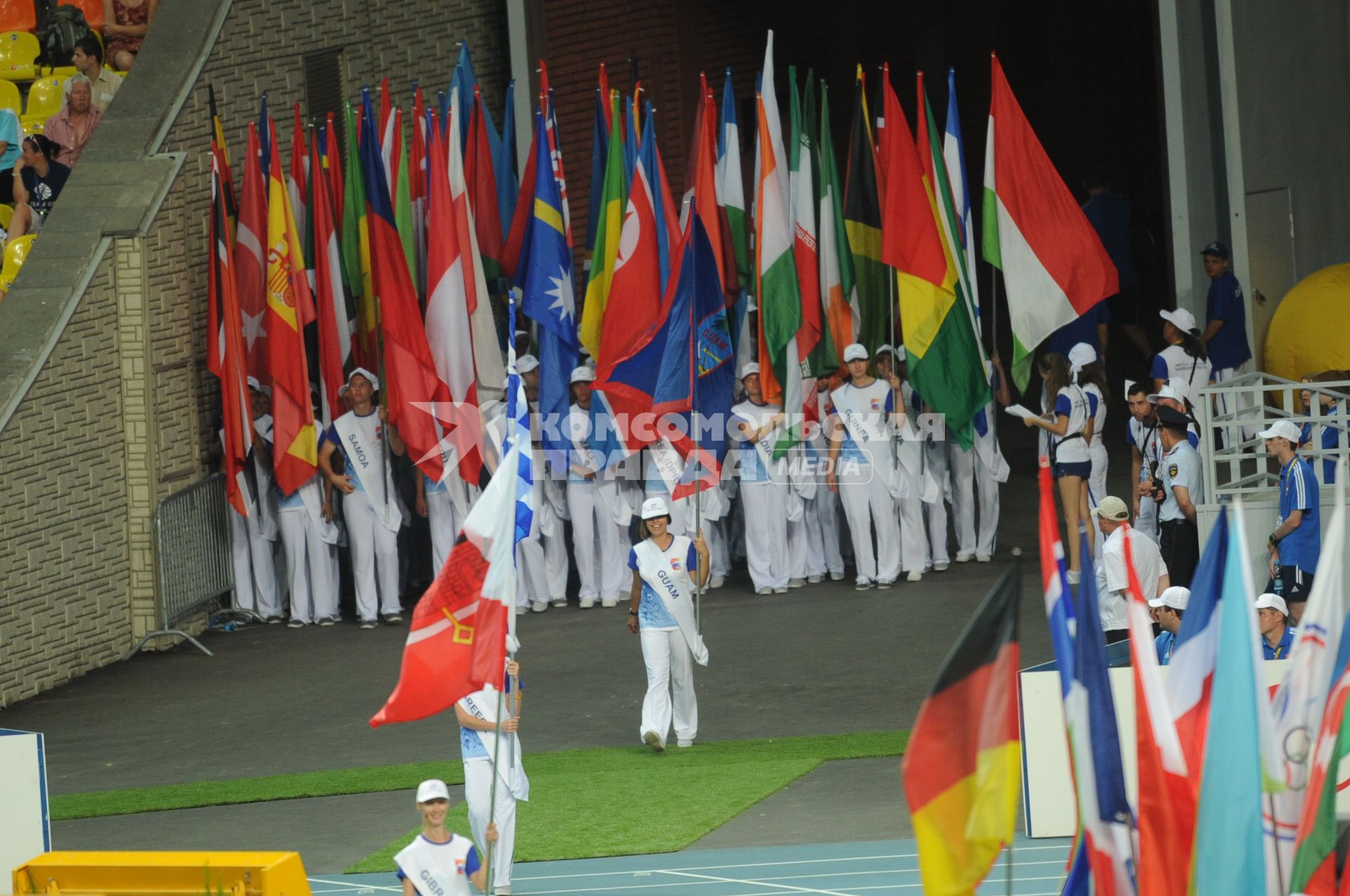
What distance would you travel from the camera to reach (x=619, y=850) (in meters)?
13.1

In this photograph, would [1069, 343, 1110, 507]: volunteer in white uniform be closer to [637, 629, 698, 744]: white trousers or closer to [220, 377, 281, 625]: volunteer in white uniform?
[637, 629, 698, 744]: white trousers

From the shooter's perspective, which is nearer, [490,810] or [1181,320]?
[490,810]

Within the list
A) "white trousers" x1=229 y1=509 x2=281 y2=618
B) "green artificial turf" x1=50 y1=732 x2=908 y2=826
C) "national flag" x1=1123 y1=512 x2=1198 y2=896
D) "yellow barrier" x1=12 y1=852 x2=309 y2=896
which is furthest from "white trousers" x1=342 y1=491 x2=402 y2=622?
"national flag" x1=1123 y1=512 x2=1198 y2=896

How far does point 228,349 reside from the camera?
19328mm

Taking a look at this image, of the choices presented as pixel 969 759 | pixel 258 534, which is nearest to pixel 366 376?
pixel 258 534

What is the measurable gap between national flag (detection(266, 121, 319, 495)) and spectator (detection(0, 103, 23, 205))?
3.97 meters

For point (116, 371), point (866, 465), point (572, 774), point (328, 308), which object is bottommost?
point (572, 774)

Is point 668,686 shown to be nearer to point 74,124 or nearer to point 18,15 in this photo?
point 74,124

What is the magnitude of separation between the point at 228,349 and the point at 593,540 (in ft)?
12.3

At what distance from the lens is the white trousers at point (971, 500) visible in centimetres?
1919

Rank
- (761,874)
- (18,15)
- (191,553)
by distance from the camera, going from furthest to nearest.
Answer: (18,15) → (191,553) → (761,874)

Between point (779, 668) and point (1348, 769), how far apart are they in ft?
21.7

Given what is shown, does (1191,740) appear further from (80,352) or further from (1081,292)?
(80,352)

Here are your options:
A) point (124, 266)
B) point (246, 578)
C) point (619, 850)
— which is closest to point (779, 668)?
point (619, 850)
